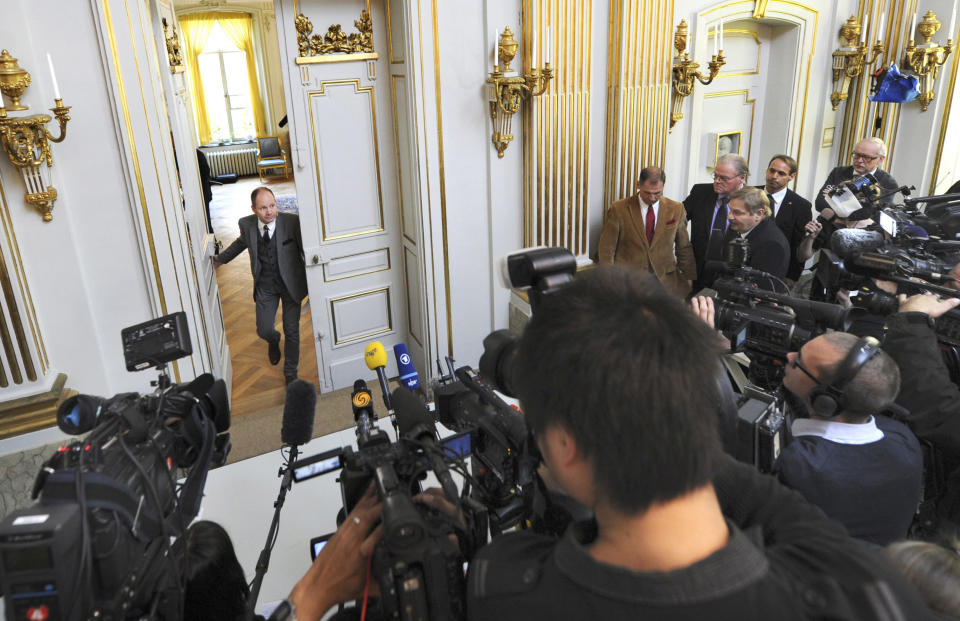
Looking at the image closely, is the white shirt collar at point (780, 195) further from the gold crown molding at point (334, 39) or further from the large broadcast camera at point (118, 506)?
the large broadcast camera at point (118, 506)

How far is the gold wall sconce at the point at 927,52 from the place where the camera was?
4.77m

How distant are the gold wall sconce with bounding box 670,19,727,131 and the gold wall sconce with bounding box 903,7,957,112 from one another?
1.78m

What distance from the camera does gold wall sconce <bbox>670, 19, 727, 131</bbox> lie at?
3994 mm

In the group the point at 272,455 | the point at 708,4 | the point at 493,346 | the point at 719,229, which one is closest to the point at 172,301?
the point at 272,455

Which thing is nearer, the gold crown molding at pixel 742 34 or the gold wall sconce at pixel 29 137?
the gold wall sconce at pixel 29 137

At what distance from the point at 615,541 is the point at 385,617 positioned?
0.44 meters

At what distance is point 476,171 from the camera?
3.83m

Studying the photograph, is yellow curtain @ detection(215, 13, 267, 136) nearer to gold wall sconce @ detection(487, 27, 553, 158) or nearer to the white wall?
gold wall sconce @ detection(487, 27, 553, 158)

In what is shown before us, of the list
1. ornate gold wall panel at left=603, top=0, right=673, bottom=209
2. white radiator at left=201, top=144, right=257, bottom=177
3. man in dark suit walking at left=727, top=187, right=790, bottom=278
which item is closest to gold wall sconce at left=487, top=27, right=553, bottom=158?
ornate gold wall panel at left=603, top=0, right=673, bottom=209

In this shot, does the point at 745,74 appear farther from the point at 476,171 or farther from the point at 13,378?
the point at 13,378

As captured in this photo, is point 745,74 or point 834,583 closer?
point 834,583

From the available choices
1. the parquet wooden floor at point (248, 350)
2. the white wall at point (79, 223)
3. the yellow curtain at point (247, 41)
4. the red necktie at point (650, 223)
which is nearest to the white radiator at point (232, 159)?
the yellow curtain at point (247, 41)

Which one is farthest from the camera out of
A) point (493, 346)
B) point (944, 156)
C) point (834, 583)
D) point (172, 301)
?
point (944, 156)

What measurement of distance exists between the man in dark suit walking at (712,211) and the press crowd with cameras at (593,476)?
1458mm
